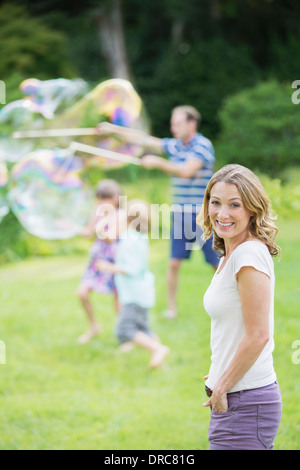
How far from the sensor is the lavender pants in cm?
208

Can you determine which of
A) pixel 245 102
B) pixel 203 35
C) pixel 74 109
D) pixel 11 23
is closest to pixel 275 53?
pixel 203 35

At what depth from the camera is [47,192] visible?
5.38 meters

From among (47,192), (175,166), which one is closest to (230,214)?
(175,166)

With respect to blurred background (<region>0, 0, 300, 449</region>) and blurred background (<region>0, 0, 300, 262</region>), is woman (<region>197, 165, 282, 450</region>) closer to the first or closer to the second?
blurred background (<region>0, 0, 300, 449</region>)

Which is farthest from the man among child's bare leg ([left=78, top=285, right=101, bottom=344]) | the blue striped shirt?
child's bare leg ([left=78, top=285, right=101, bottom=344])

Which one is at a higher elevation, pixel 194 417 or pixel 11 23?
pixel 11 23

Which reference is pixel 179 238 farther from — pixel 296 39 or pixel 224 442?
pixel 296 39

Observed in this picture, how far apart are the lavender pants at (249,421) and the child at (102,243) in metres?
3.03

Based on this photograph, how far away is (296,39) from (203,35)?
3.14 metres

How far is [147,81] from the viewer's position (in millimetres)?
18469

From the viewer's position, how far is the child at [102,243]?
503cm

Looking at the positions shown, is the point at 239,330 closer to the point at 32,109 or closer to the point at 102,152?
the point at 102,152

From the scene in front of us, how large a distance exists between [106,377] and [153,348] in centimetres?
38

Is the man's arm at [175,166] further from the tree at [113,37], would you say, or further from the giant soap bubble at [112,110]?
the tree at [113,37]
